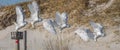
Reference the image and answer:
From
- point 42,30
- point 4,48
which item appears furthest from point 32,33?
point 4,48

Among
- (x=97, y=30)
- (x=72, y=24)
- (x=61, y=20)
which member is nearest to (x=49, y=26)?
(x=61, y=20)

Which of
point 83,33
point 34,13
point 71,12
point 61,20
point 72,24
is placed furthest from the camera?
→ point 71,12

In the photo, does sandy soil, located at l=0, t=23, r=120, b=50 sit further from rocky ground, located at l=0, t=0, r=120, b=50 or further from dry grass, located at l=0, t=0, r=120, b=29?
dry grass, located at l=0, t=0, r=120, b=29

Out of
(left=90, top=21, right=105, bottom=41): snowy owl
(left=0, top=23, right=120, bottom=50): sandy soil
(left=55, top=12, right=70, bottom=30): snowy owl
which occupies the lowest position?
(left=0, top=23, right=120, bottom=50): sandy soil

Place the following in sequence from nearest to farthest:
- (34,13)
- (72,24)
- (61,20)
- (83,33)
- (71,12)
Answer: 1. (83,33)
2. (61,20)
3. (72,24)
4. (34,13)
5. (71,12)

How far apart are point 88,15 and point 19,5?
1778 millimetres

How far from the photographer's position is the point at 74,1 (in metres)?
12.9

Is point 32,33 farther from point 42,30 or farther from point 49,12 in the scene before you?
point 49,12

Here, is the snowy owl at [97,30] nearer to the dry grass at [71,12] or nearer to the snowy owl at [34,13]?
the dry grass at [71,12]

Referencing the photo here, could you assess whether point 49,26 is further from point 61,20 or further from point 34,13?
point 34,13

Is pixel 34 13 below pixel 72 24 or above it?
above

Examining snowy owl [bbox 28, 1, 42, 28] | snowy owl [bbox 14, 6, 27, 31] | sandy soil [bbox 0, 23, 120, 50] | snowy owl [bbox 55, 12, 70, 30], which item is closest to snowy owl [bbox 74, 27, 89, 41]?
sandy soil [bbox 0, 23, 120, 50]

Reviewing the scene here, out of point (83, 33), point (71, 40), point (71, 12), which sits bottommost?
point (71, 40)

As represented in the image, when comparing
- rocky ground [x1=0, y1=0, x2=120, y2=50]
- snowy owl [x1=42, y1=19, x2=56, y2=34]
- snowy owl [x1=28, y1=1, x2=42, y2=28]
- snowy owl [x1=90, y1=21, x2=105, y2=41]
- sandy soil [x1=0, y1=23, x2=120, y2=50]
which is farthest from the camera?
snowy owl [x1=28, y1=1, x2=42, y2=28]
